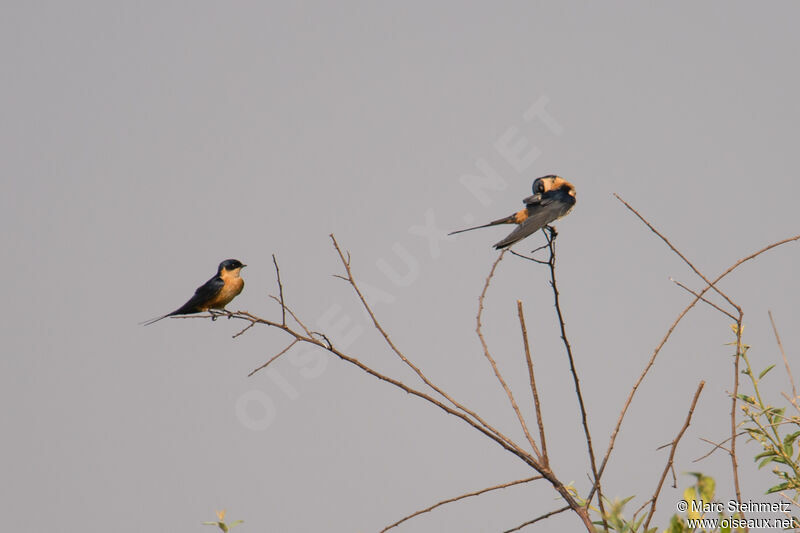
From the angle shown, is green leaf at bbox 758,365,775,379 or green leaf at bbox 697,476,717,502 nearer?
green leaf at bbox 697,476,717,502

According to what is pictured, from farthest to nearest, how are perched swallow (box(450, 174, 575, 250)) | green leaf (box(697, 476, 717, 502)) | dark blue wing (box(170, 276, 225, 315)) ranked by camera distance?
dark blue wing (box(170, 276, 225, 315))
perched swallow (box(450, 174, 575, 250))
green leaf (box(697, 476, 717, 502))

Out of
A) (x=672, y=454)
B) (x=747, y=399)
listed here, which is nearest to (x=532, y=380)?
(x=672, y=454)

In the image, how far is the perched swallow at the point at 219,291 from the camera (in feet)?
37.8

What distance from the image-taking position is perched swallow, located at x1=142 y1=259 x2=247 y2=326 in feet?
37.8

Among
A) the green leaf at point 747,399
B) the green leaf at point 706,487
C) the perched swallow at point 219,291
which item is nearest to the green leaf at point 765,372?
the green leaf at point 747,399

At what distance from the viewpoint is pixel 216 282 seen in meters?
11.7

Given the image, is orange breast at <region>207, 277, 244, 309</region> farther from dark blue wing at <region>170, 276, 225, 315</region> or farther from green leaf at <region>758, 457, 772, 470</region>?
green leaf at <region>758, 457, 772, 470</region>

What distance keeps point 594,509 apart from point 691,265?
791 mm

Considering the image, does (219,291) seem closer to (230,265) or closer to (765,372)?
(230,265)

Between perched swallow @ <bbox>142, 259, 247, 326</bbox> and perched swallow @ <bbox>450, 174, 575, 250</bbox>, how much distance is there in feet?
13.5

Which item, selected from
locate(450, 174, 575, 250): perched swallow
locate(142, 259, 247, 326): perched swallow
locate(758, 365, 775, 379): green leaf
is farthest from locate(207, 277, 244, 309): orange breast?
locate(758, 365, 775, 379): green leaf

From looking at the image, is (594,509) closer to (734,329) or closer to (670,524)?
(670,524)

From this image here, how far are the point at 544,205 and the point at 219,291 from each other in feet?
15.4

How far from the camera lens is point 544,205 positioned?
9211 mm
